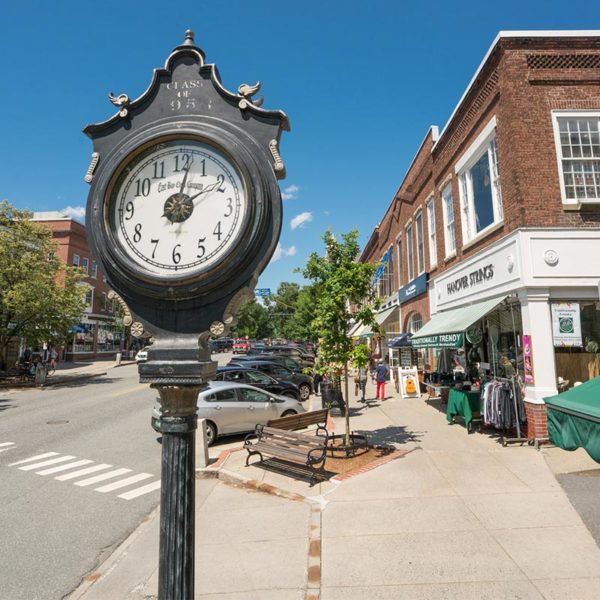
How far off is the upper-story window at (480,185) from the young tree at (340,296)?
415 centimetres

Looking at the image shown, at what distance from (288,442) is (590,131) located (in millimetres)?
9838

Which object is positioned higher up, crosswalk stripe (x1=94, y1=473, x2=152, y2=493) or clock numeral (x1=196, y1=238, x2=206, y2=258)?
clock numeral (x1=196, y1=238, x2=206, y2=258)

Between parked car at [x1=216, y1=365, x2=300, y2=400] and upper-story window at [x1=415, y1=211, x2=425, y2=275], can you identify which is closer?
parked car at [x1=216, y1=365, x2=300, y2=400]

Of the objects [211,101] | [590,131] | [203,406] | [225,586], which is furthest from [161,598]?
[590,131]

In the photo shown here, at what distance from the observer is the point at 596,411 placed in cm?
282

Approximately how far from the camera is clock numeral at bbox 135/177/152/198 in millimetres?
2297

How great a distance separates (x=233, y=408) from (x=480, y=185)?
9.05 m

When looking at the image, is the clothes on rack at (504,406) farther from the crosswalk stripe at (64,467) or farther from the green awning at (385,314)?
the green awning at (385,314)

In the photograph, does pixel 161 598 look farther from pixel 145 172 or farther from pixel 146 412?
pixel 146 412

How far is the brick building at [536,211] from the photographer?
976 centimetres

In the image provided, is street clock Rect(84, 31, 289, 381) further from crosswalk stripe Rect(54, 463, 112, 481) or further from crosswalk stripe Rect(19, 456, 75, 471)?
crosswalk stripe Rect(19, 456, 75, 471)

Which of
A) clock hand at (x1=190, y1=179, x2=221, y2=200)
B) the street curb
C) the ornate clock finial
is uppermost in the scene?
the ornate clock finial

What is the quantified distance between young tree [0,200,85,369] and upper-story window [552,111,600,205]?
21016 mm

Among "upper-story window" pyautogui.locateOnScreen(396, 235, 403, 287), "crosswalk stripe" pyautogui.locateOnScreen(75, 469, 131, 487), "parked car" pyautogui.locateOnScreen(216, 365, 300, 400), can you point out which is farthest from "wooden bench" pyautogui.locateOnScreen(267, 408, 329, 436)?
"upper-story window" pyautogui.locateOnScreen(396, 235, 403, 287)
